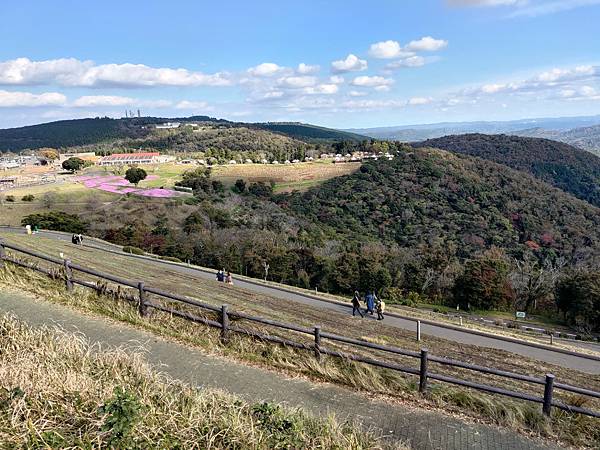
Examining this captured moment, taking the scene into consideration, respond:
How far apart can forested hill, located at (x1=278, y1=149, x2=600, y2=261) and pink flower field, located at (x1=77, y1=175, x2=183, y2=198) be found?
20.6 metres

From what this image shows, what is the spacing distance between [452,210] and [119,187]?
52380mm

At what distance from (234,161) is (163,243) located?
2815 inches

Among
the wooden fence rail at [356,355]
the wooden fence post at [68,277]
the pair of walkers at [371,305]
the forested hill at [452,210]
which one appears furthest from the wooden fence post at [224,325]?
the forested hill at [452,210]

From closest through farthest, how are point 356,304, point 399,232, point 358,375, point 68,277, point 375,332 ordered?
point 358,375 → point 68,277 → point 375,332 → point 356,304 → point 399,232

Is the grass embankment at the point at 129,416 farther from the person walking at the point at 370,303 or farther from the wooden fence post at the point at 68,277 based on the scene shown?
the person walking at the point at 370,303

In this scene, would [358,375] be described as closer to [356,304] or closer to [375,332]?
[375,332]

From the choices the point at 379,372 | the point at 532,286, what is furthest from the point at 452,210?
the point at 379,372

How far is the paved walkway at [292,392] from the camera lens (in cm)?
535

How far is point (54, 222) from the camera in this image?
41.0 meters

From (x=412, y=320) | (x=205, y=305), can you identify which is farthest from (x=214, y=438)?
(x=412, y=320)

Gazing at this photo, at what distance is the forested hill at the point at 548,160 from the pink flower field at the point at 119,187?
10316 centimetres

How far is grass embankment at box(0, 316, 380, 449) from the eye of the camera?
4.02 m

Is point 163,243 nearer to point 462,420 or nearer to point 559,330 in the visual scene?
point 559,330

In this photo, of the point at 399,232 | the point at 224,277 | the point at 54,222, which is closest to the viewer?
the point at 224,277
